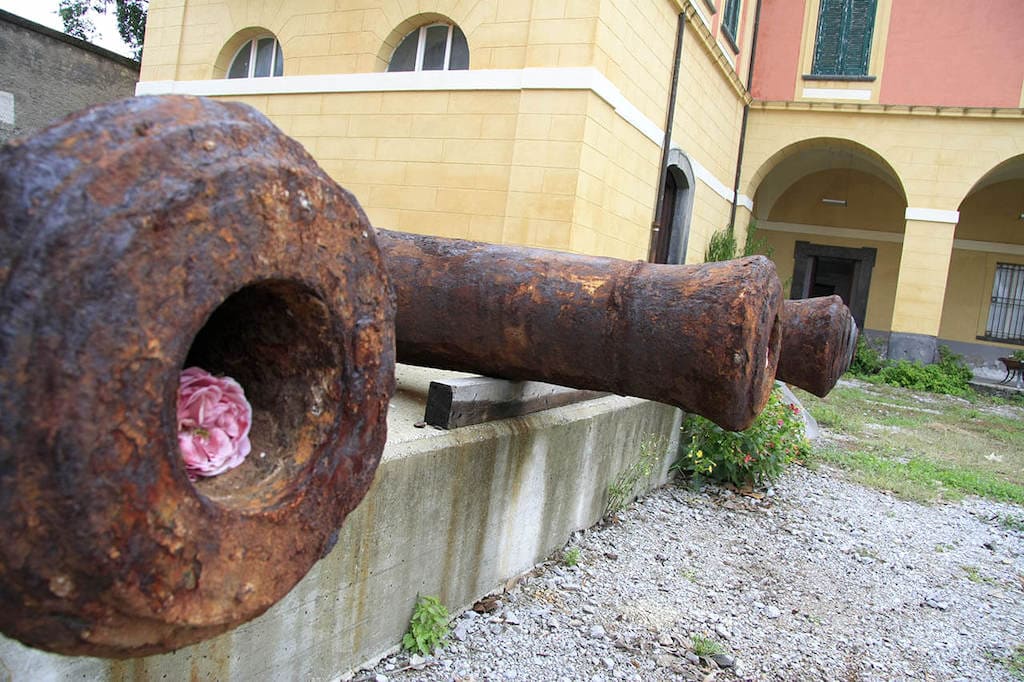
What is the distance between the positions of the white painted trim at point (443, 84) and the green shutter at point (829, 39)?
617 centimetres

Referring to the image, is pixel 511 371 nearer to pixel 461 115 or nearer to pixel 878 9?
pixel 461 115

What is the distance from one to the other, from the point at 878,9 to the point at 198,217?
55.2 feet

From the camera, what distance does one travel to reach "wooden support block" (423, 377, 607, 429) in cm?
253

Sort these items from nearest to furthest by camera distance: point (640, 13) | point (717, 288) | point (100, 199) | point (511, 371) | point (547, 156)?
point (100, 199) < point (717, 288) < point (511, 371) < point (547, 156) < point (640, 13)

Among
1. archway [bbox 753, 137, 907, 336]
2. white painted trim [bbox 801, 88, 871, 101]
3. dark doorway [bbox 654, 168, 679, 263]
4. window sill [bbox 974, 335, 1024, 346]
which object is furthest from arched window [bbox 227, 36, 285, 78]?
window sill [bbox 974, 335, 1024, 346]

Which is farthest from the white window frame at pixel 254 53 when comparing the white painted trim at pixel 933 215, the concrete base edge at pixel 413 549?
the white painted trim at pixel 933 215

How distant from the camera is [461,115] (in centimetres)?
892

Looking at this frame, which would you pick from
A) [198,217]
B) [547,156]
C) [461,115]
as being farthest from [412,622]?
[461,115]

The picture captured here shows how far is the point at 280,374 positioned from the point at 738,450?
4116 millimetres

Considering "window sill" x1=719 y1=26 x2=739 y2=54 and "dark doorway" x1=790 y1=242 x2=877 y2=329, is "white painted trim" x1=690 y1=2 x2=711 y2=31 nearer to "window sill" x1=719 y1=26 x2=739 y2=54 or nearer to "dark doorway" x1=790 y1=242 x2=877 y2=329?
"window sill" x1=719 y1=26 x2=739 y2=54

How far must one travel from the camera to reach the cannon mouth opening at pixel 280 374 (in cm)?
109

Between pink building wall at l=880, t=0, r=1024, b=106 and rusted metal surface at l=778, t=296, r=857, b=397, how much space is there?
45.2 feet

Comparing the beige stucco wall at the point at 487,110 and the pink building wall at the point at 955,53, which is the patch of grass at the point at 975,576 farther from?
the pink building wall at the point at 955,53

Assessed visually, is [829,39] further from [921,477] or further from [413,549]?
[413,549]
